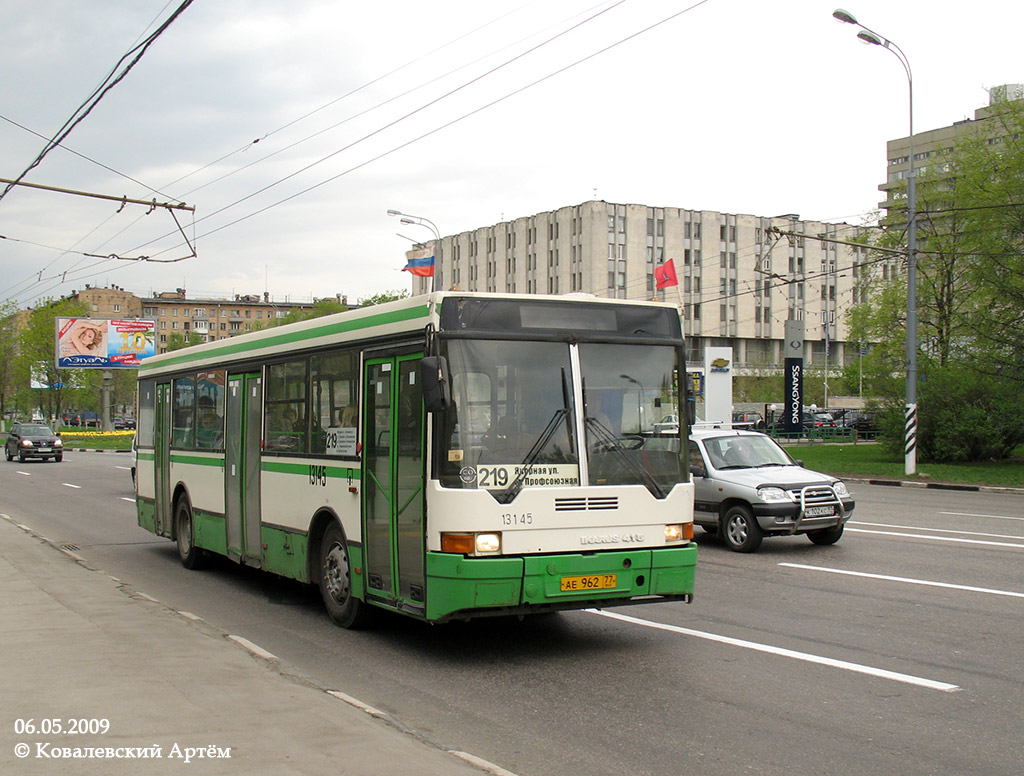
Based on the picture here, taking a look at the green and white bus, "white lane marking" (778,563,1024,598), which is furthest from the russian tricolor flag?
the green and white bus

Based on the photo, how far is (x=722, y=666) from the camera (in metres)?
7.54

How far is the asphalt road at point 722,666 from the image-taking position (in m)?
→ 5.61

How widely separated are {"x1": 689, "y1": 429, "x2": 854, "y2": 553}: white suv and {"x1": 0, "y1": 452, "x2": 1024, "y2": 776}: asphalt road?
497 millimetres

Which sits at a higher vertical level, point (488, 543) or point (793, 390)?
point (793, 390)

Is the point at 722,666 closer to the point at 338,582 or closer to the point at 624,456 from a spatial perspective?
the point at 624,456

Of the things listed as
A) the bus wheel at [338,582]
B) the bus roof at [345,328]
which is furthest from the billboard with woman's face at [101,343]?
the bus wheel at [338,582]

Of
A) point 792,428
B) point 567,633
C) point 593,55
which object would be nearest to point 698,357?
point 792,428

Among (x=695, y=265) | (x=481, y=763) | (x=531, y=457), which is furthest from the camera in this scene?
(x=695, y=265)

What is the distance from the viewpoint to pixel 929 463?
3584cm

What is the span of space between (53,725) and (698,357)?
A: 296 ft

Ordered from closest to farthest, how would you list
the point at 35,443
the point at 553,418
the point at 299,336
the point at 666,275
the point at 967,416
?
the point at 553,418
the point at 299,336
the point at 666,275
the point at 967,416
the point at 35,443

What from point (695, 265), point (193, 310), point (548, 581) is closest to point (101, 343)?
point (695, 265)

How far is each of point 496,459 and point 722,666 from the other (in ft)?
7.54

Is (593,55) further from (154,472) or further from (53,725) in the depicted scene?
(53,725)
